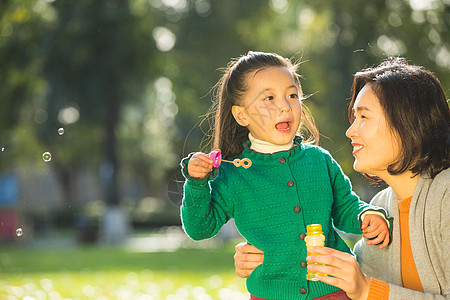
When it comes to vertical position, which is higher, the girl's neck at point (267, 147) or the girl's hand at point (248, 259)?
the girl's neck at point (267, 147)

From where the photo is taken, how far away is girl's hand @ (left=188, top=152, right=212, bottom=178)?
2502 millimetres

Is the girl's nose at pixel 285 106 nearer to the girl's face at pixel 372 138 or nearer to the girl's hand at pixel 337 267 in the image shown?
the girl's face at pixel 372 138

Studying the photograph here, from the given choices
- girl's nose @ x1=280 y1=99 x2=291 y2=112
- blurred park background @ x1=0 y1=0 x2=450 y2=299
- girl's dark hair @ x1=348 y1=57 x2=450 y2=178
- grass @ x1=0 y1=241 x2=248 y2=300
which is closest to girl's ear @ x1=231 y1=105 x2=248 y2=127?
girl's nose @ x1=280 y1=99 x2=291 y2=112

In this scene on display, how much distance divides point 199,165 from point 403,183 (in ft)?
2.62

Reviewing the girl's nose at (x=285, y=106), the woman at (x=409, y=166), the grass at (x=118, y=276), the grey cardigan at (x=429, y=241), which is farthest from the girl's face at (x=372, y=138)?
the grass at (x=118, y=276)

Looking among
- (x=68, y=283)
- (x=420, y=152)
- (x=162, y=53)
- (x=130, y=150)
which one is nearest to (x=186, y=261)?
(x=68, y=283)

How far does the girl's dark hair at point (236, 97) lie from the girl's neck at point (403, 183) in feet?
1.66

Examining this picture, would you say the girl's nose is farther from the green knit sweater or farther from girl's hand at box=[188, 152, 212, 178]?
girl's hand at box=[188, 152, 212, 178]

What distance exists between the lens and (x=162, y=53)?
2089 centimetres

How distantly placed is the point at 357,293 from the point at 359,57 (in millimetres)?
14821

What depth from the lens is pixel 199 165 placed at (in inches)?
98.7

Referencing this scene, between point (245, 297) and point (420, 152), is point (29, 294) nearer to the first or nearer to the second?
point (245, 297)

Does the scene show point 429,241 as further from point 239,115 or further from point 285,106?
point 239,115

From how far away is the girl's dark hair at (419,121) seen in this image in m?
2.38
